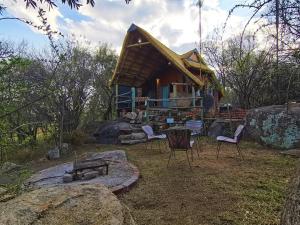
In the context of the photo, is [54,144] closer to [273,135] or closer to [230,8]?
[273,135]

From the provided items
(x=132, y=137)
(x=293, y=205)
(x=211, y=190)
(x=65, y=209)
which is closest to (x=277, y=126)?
(x=132, y=137)

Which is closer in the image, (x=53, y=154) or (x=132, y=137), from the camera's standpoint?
(x=53, y=154)

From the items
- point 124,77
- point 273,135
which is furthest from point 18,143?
point 124,77

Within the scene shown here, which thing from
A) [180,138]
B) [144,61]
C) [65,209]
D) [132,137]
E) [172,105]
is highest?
[144,61]

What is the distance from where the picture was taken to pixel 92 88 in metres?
15.0

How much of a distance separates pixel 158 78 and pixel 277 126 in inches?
454

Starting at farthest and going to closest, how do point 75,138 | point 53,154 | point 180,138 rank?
point 75,138, point 53,154, point 180,138

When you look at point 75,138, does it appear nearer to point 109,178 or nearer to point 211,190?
point 109,178

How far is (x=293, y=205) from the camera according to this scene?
6.27ft

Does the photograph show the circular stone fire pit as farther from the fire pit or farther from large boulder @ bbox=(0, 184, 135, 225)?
large boulder @ bbox=(0, 184, 135, 225)

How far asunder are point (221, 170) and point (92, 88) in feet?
32.7

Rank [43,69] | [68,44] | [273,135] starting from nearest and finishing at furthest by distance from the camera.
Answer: [273,135]
[43,69]
[68,44]

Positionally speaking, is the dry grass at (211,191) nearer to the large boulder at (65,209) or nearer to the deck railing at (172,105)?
the large boulder at (65,209)

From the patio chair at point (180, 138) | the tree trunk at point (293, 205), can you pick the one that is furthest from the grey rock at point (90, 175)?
the tree trunk at point (293, 205)
